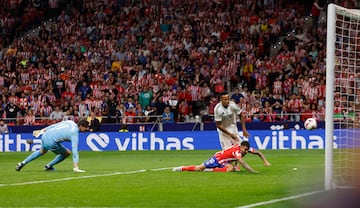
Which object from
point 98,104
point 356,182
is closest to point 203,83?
point 98,104

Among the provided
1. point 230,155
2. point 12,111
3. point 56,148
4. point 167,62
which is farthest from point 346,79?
point 12,111

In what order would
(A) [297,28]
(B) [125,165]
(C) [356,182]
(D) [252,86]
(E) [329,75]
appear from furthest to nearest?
(A) [297,28], (D) [252,86], (B) [125,165], (E) [329,75], (C) [356,182]

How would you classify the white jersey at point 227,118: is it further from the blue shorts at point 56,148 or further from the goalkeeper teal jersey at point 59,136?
the blue shorts at point 56,148

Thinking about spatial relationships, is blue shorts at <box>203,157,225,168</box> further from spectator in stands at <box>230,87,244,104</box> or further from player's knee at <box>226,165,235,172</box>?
spectator in stands at <box>230,87,244,104</box>

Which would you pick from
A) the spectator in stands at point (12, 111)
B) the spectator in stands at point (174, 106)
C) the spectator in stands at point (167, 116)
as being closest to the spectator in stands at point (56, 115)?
the spectator in stands at point (12, 111)

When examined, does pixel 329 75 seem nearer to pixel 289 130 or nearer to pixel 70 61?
pixel 289 130

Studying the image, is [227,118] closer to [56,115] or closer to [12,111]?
[56,115]

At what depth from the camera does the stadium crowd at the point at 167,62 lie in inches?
1252

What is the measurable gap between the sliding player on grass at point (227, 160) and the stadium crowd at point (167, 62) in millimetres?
12612

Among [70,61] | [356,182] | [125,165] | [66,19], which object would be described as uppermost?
[66,19]

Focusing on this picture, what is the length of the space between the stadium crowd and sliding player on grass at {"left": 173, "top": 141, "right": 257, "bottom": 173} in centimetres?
1261

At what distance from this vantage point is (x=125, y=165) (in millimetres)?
21109

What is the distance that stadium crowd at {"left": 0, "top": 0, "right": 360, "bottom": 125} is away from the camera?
31.8m

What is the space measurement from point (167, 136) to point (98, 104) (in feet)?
14.6
